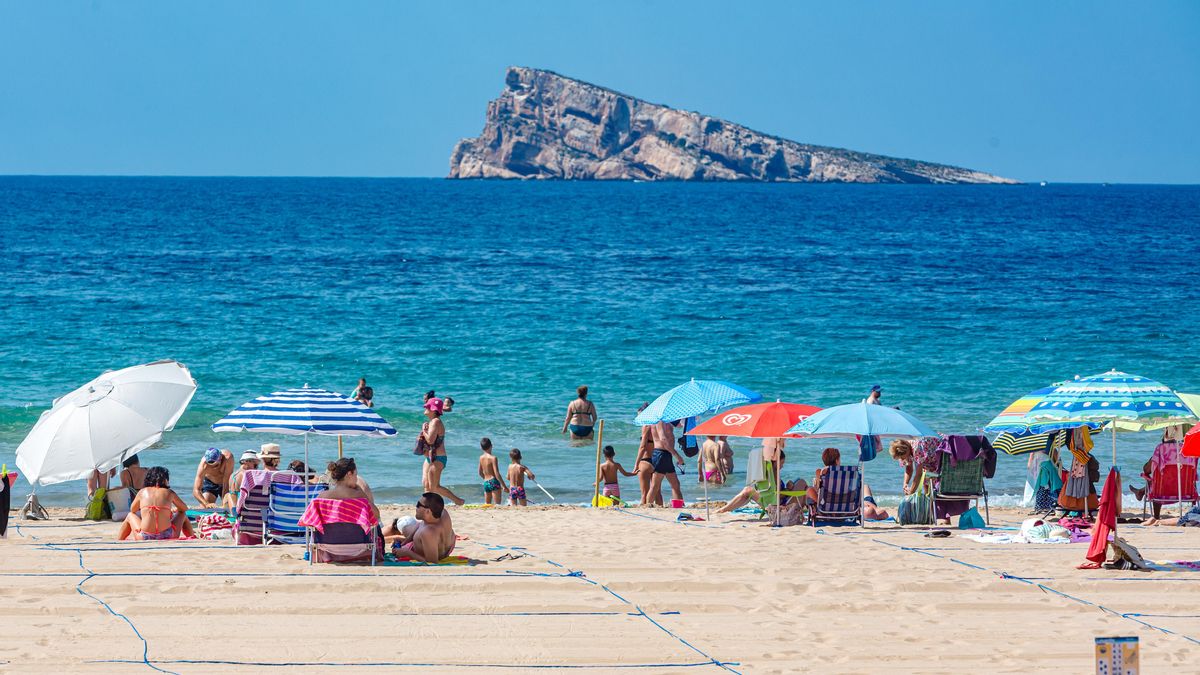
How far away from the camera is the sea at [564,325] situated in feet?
62.8

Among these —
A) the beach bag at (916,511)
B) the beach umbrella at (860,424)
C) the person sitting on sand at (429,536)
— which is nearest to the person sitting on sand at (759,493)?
the beach umbrella at (860,424)

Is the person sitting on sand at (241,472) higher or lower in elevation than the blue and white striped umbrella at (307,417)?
lower

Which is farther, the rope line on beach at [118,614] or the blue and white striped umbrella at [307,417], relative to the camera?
the blue and white striped umbrella at [307,417]

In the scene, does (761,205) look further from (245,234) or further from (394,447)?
(394,447)

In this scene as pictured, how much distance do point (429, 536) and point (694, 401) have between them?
4.64m

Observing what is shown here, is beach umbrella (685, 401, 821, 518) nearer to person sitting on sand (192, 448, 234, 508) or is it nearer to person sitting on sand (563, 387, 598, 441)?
person sitting on sand (192, 448, 234, 508)

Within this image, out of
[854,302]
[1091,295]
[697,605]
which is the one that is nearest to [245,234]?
[854,302]

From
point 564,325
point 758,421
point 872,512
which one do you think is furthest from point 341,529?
point 564,325

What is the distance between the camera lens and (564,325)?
31000 mm

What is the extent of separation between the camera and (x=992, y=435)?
15.8m

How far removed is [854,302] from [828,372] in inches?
434

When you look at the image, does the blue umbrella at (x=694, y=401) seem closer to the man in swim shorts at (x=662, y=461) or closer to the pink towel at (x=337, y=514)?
the man in swim shorts at (x=662, y=461)

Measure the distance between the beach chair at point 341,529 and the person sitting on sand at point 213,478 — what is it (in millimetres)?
4100

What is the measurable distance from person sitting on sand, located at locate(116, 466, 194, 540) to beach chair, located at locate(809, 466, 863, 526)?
5.66 m
